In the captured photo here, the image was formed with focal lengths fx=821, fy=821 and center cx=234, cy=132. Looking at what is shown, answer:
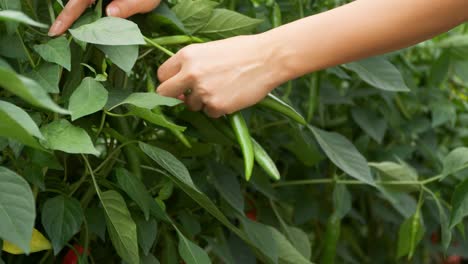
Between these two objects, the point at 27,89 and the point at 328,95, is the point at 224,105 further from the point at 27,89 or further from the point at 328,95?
the point at 328,95

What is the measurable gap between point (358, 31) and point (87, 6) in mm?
295

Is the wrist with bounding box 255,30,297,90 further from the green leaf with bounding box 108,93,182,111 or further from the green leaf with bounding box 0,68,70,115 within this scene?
the green leaf with bounding box 0,68,70,115

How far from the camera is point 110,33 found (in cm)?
80

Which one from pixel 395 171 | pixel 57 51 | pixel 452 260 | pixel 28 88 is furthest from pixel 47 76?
pixel 452 260

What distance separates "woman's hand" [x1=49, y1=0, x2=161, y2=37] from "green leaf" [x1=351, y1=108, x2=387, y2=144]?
0.65m

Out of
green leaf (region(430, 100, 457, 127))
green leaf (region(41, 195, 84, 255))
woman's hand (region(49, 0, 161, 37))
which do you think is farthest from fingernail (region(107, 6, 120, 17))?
green leaf (region(430, 100, 457, 127))

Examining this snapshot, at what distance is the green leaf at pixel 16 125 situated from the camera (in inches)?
25.4

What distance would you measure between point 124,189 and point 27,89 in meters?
0.32

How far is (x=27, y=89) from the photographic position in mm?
586

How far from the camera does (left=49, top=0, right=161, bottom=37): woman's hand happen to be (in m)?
0.87

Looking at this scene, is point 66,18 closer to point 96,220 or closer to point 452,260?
point 96,220

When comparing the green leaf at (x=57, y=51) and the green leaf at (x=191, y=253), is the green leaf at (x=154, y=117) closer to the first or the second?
the green leaf at (x=57, y=51)

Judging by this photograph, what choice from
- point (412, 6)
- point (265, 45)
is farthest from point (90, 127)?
point (412, 6)

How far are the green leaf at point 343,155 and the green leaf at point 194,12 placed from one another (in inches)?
8.9
